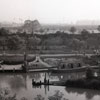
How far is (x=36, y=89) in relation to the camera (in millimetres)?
4871

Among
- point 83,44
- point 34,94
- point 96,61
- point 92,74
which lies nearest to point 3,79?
point 34,94

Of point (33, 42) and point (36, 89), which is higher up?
point (33, 42)

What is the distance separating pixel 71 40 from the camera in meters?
8.05

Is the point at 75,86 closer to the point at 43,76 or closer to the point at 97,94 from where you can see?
the point at 97,94

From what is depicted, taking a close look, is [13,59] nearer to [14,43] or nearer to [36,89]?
[14,43]

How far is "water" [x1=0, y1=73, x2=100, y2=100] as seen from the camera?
178 inches

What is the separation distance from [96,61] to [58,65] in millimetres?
848

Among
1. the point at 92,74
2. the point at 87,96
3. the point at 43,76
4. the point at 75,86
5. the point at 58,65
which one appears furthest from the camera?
the point at 58,65

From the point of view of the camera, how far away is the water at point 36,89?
14.9 feet

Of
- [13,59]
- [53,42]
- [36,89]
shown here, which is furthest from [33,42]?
[36,89]

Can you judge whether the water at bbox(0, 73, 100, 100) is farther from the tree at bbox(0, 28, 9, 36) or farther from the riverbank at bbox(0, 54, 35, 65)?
the tree at bbox(0, 28, 9, 36)

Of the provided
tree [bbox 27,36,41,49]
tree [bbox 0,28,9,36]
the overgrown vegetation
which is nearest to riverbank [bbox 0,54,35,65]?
the overgrown vegetation

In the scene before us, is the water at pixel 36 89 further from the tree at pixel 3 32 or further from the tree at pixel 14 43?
the tree at pixel 3 32

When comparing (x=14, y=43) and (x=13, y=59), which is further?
(x=14, y=43)
